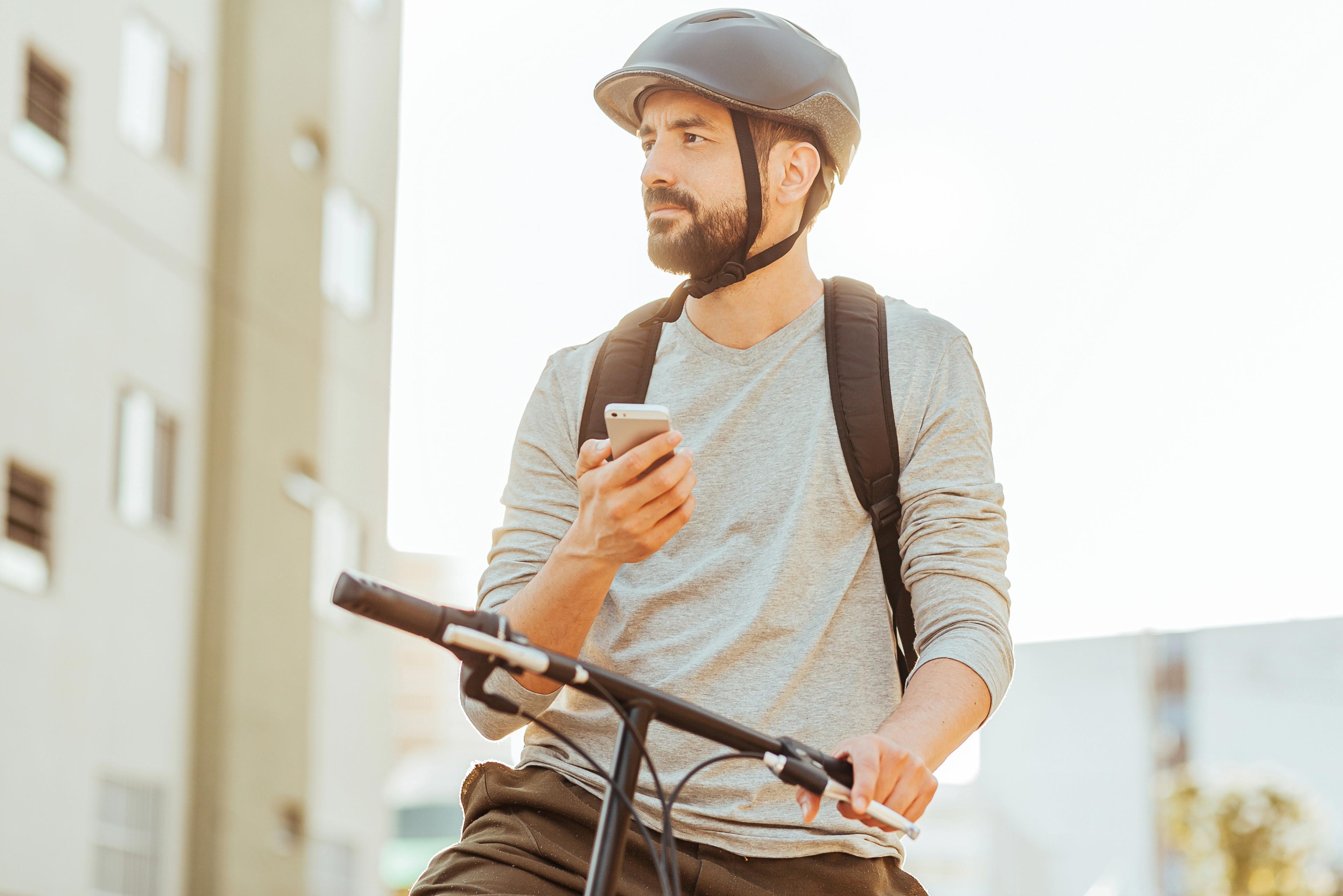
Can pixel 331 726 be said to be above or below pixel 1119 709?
below

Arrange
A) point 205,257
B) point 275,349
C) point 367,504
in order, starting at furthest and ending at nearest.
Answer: point 367,504
point 275,349
point 205,257

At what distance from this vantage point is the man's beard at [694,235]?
2516 mm

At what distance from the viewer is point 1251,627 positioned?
27.9m

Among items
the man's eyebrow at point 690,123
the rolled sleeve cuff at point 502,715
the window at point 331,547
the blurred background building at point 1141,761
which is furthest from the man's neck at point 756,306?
the blurred background building at point 1141,761

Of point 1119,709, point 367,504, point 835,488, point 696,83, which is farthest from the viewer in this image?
point 1119,709

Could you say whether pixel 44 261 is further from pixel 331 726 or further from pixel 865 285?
pixel 865 285

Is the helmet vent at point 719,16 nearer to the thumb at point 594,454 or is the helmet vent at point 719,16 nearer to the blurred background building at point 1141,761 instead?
the thumb at point 594,454

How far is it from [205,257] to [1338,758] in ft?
73.9

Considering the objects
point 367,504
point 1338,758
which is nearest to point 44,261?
point 367,504

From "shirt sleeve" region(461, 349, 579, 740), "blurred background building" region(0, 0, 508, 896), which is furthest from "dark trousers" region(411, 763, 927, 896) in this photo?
"blurred background building" region(0, 0, 508, 896)

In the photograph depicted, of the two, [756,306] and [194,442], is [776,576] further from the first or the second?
[194,442]

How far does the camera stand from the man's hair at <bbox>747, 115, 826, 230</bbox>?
2.58 metres

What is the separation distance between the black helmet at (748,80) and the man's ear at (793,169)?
4cm

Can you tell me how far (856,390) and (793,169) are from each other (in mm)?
544
